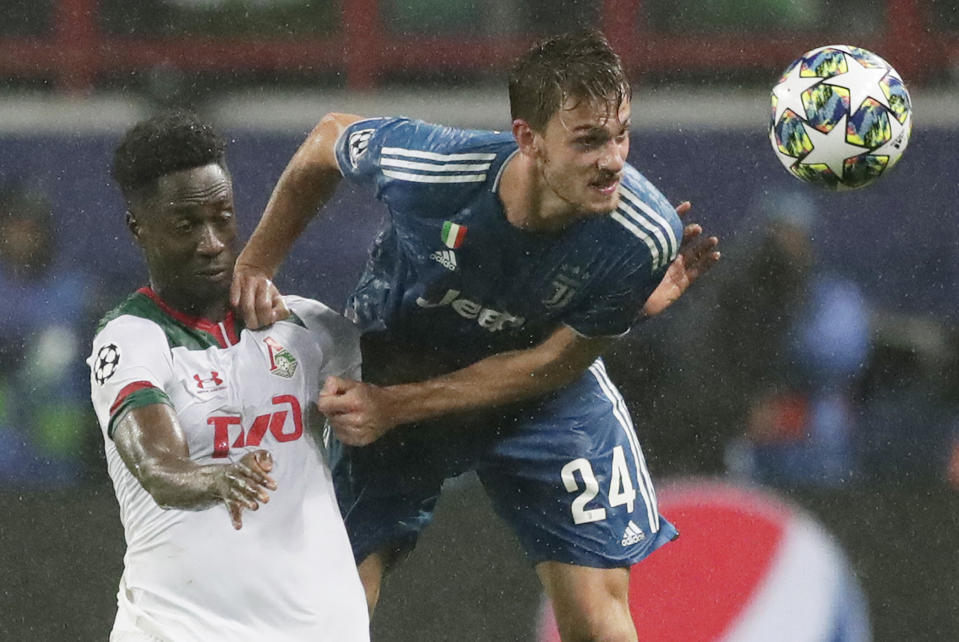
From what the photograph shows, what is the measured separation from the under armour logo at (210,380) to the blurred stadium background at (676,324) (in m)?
1.79

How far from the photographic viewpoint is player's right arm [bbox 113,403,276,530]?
2201 mm

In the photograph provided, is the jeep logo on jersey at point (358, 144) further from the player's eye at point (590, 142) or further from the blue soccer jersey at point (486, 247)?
the player's eye at point (590, 142)

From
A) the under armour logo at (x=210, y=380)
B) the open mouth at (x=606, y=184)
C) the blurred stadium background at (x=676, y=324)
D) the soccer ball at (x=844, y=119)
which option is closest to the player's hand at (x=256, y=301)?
the under armour logo at (x=210, y=380)

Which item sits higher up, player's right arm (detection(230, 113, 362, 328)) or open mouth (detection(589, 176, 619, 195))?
open mouth (detection(589, 176, 619, 195))

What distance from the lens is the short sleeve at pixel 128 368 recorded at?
2.44 meters

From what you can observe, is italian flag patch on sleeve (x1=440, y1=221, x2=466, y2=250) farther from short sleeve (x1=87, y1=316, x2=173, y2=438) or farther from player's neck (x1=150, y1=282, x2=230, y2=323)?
short sleeve (x1=87, y1=316, x2=173, y2=438)

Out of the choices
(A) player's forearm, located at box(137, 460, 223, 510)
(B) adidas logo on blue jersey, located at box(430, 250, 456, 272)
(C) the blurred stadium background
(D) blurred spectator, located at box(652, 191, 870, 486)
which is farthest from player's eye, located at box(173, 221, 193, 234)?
(D) blurred spectator, located at box(652, 191, 870, 486)

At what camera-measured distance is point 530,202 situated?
9.46 feet

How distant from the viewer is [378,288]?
10.6 ft

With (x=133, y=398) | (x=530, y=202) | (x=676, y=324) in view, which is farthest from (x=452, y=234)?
(x=676, y=324)

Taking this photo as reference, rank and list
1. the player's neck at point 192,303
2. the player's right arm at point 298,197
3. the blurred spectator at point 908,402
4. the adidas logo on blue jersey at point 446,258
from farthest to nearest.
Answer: the blurred spectator at point 908,402 → the player's right arm at point 298,197 → the adidas logo on blue jersey at point 446,258 → the player's neck at point 192,303

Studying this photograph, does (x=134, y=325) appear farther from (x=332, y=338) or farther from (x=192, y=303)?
(x=332, y=338)

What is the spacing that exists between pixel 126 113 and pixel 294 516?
2.97 meters

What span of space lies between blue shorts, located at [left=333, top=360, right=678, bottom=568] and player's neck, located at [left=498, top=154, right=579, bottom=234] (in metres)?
0.47
